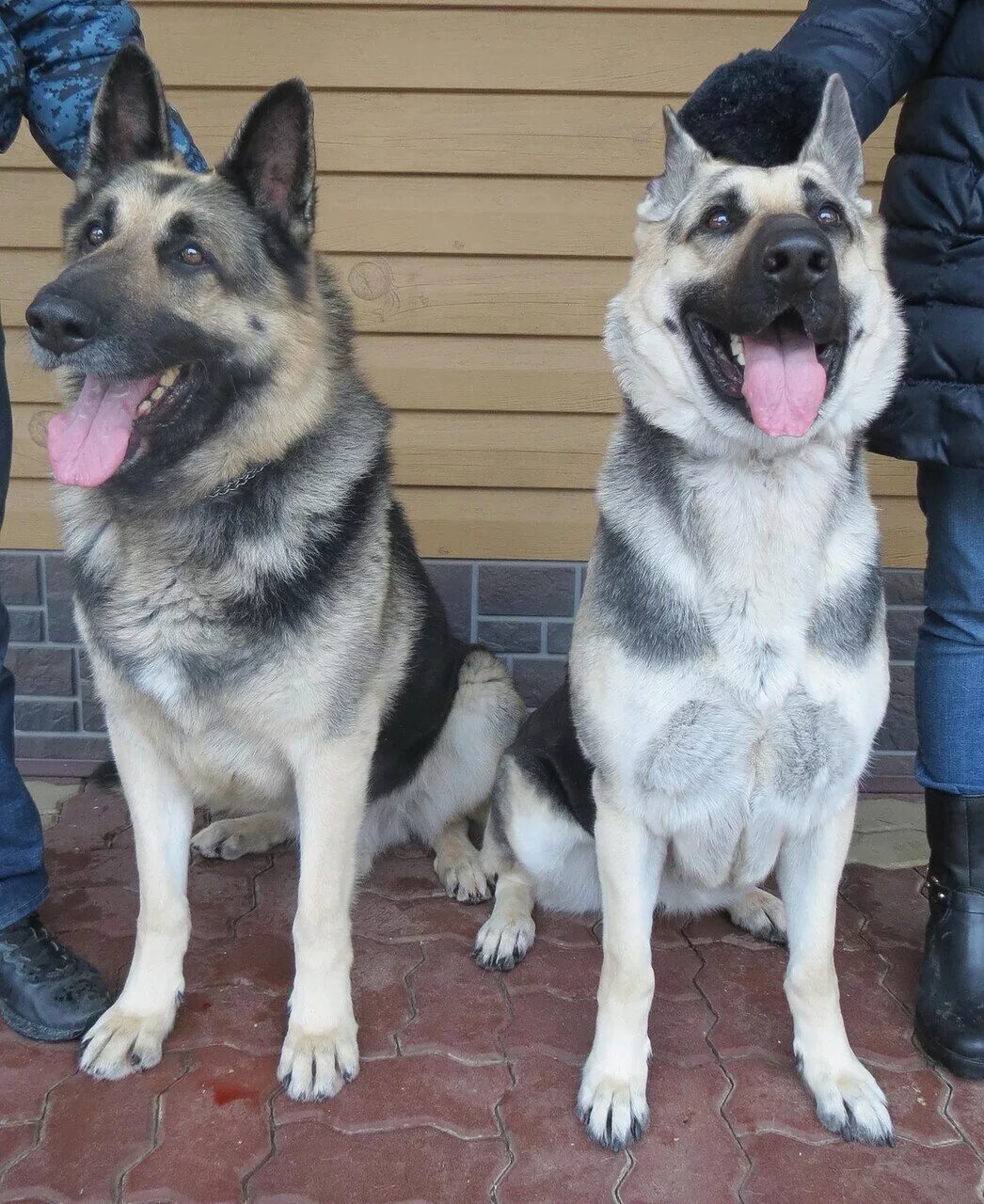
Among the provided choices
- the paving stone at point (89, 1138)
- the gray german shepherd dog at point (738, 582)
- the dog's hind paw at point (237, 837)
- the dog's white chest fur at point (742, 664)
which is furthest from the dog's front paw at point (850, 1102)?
the dog's hind paw at point (237, 837)

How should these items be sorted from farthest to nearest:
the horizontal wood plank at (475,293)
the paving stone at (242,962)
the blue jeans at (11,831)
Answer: the horizontal wood plank at (475,293)
the paving stone at (242,962)
the blue jeans at (11,831)

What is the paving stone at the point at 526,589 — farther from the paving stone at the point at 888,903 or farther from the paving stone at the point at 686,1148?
the paving stone at the point at 686,1148

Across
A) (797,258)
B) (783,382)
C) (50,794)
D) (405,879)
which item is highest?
(797,258)

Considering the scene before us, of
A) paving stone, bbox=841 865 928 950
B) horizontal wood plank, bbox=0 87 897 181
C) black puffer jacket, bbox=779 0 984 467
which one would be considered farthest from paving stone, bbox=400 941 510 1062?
horizontal wood plank, bbox=0 87 897 181

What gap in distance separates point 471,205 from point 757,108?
1.66m

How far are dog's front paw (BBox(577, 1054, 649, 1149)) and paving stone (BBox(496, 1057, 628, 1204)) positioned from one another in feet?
0.09

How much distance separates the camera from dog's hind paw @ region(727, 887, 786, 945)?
112 inches

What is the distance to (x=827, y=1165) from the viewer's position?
6.86 feet

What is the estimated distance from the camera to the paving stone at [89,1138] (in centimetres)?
200

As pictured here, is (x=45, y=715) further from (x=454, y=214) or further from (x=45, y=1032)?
(x=454, y=214)

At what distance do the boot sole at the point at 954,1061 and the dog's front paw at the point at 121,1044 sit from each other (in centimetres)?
176

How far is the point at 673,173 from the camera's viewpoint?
2.18 meters

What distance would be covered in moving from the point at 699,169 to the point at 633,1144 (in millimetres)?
2020

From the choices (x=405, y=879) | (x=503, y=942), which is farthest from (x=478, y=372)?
(x=503, y=942)
